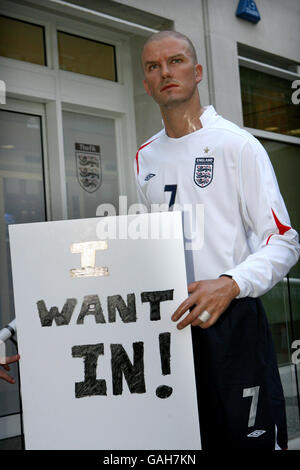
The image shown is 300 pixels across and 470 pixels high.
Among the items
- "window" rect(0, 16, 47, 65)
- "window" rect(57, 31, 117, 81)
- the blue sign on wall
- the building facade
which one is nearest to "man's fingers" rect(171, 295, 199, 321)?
the building facade

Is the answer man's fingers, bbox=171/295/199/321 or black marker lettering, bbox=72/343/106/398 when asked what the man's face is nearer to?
man's fingers, bbox=171/295/199/321

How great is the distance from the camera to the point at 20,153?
5.01m

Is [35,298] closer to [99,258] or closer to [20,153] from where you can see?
[99,258]

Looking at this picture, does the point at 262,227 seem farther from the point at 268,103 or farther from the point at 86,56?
the point at 268,103

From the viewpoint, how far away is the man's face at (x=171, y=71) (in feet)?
7.01

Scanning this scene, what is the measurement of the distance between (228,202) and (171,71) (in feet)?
1.58

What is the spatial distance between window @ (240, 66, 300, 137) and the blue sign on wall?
0.47 m

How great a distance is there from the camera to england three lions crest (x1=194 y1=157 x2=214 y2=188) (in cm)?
206

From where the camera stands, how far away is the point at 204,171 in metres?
2.06

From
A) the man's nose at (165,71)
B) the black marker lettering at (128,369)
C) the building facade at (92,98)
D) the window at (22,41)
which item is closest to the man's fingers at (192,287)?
the black marker lettering at (128,369)

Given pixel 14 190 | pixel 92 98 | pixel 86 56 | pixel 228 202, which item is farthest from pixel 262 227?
pixel 86 56

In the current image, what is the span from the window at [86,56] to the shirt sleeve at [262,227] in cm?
350
